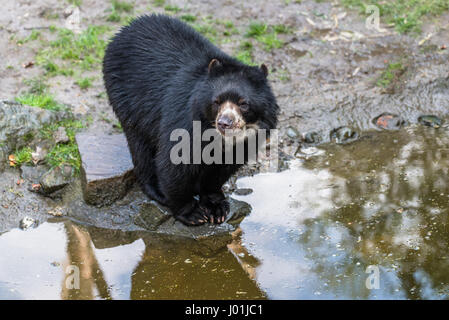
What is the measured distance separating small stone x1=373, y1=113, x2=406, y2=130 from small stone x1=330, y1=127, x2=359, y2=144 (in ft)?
1.11

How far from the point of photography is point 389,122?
22.4 feet

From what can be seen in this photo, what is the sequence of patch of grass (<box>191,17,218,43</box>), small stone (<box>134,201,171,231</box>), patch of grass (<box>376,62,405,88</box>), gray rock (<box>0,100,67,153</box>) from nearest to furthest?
small stone (<box>134,201,171,231</box>) → gray rock (<box>0,100,67,153</box>) → patch of grass (<box>376,62,405,88</box>) → patch of grass (<box>191,17,218,43</box>)

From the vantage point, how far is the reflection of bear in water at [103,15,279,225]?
4.70 meters

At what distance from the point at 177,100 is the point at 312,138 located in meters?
2.11

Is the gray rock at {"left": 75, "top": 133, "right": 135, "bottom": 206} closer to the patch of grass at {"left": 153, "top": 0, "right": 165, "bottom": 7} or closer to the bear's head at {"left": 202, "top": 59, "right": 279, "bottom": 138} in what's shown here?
the bear's head at {"left": 202, "top": 59, "right": 279, "bottom": 138}

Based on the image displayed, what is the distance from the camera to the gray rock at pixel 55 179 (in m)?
5.78

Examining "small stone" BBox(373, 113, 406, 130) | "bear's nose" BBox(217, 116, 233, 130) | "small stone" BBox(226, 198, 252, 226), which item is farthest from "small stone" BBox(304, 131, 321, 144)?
"bear's nose" BBox(217, 116, 233, 130)

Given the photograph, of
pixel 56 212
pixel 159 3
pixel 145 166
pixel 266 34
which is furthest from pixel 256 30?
pixel 56 212

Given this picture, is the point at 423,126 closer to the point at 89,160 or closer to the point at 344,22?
the point at 344,22

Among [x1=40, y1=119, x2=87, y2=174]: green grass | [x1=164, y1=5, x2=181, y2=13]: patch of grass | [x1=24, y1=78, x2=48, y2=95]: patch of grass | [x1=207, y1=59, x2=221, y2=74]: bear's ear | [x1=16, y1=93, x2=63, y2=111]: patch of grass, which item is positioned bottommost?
[x1=40, y1=119, x2=87, y2=174]: green grass

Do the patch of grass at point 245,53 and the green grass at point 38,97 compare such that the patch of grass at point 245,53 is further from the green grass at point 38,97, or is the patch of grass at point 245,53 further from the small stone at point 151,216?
the small stone at point 151,216

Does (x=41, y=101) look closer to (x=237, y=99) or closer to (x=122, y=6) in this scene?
(x=122, y=6)

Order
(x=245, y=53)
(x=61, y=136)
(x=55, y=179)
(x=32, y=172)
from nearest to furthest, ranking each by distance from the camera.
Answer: (x=55, y=179) → (x=32, y=172) → (x=61, y=136) → (x=245, y=53)

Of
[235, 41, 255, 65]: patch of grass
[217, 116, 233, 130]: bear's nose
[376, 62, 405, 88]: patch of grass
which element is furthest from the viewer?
[235, 41, 255, 65]: patch of grass
